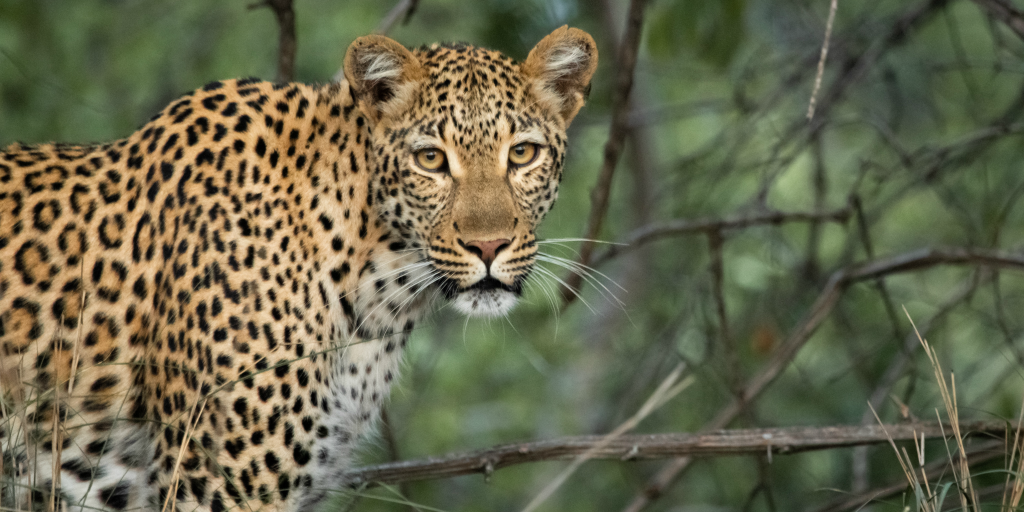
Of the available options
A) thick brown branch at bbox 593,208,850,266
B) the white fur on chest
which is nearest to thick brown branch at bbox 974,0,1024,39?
thick brown branch at bbox 593,208,850,266

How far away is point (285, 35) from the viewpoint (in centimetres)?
572

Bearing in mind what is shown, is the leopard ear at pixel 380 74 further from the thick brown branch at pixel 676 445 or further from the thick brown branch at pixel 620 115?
the thick brown branch at pixel 620 115

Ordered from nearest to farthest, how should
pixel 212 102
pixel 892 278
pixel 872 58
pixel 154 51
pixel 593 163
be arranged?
pixel 212 102
pixel 872 58
pixel 154 51
pixel 892 278
pixel 593 163

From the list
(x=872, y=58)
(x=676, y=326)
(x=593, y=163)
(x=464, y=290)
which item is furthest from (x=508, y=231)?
(x=593, y=163)

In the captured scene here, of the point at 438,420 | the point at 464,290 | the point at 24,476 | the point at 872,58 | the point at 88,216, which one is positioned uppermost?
the point at 872,58

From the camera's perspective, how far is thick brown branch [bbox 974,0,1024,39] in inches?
203

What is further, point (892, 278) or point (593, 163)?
point (593, 163)

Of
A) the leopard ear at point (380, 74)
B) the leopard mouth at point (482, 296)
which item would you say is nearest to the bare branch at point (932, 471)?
the leopard mouth at point (482, 296)

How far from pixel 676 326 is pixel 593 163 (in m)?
4.96

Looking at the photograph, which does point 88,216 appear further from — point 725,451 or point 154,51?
point 154,51

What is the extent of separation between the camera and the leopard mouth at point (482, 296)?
4.14 m

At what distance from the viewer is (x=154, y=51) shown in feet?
30.7

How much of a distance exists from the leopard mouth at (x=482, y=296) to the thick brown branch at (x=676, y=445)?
0.59 metres

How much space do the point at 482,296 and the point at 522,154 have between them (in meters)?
0.63
